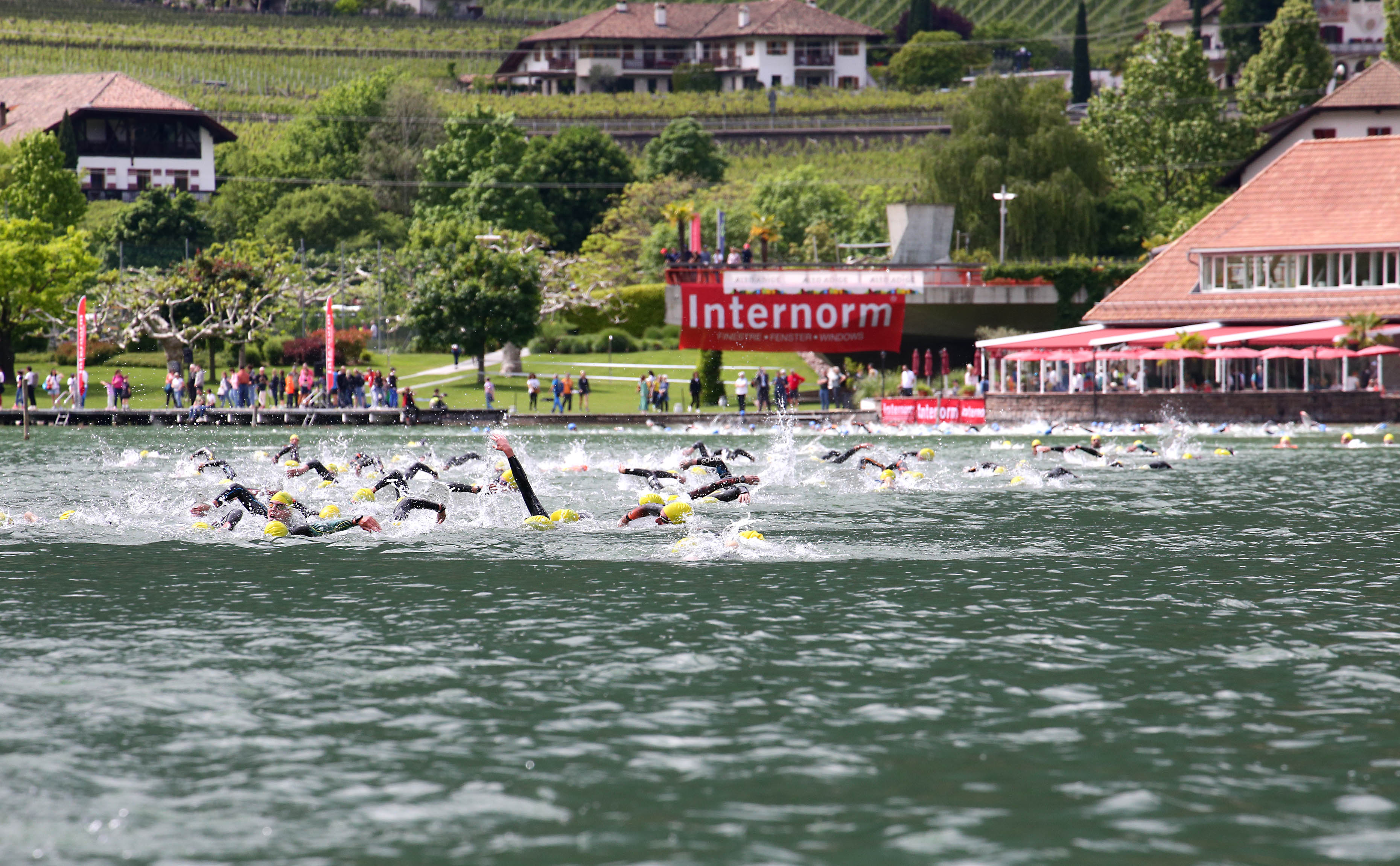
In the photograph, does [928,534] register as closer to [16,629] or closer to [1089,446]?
[16,629]

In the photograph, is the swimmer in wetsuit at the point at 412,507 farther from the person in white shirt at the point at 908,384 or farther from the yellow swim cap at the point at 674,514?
the person in white shirt at the point at 908,384

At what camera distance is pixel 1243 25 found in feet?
427

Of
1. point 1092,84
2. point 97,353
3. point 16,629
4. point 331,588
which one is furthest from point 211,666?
point 1092,84

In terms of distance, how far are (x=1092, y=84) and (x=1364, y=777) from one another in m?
163

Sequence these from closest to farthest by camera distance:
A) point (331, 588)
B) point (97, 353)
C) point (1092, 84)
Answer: point (331, 588) → point (97, 353) → point (1092, 84)

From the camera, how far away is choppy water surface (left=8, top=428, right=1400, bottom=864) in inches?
357

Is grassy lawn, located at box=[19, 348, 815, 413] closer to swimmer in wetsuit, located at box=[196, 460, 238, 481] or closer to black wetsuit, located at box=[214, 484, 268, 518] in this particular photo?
swimmer in wetsuit, located at box=[196, 460, 238, 481]

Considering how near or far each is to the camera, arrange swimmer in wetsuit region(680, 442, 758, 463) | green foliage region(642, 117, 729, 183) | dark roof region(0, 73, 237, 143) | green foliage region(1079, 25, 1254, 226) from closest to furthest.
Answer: swimmer in wetsuit region(680, 442, 758, 463) < green foliage region(1079, 25, 1254, 226) < green foliage region(642, 117, 729, 183) < dark roof region(0, 73, 237, 143)

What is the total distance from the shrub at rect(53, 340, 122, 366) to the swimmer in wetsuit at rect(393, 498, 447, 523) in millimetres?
51502

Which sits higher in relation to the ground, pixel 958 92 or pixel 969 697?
pixel 958 92

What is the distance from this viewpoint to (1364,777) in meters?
10.1

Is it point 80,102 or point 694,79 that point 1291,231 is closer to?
point 80,102

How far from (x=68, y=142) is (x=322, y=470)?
78.9 metres

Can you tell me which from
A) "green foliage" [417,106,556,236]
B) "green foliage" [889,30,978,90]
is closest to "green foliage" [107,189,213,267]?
"green foliage" [417,106,556,236]
